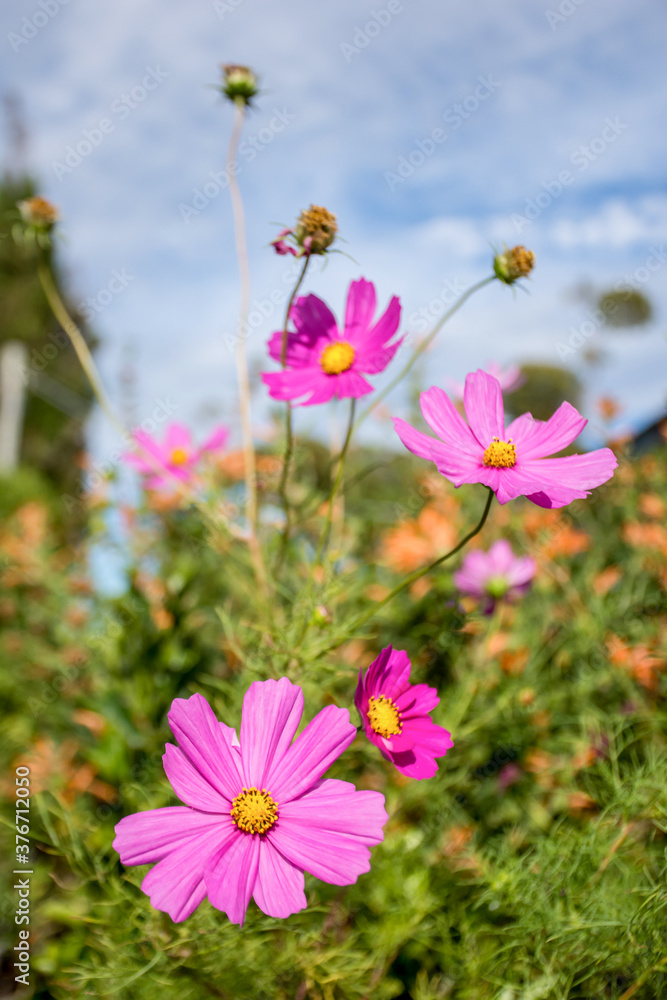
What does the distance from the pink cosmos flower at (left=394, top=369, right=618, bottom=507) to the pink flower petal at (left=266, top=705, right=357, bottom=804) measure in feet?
0.51

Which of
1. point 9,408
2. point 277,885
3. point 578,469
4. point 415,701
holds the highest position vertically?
point 9,408

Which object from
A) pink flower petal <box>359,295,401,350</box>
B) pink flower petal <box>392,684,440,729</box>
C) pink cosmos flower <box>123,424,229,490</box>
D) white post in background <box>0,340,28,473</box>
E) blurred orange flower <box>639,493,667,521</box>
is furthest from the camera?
white post in background <box>0,340,28,473</box>

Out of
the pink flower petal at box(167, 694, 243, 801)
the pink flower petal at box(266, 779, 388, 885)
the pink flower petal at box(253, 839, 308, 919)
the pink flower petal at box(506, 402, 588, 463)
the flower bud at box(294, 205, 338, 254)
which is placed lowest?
the pink flower petal at box(253, 839, 308, 919)

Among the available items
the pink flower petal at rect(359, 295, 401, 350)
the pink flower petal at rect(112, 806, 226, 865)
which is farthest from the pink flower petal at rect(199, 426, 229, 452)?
the pink flower petal at rect(112, 806, 226, 865)

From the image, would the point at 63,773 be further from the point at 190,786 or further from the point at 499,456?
the point at 499,456

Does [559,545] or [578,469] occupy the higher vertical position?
[559,545]

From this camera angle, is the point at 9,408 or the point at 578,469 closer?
the point at 578,469

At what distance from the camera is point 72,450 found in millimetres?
8836

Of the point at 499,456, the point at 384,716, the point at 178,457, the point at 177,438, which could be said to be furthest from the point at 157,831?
the point at 177,438

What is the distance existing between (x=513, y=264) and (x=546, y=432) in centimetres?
14

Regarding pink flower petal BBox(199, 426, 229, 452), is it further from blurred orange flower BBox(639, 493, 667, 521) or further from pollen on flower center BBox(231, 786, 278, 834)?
blurred orange flower BBox(639, 493, 667, 521)

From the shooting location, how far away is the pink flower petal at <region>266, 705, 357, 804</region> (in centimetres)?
39

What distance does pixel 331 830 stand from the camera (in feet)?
1.26

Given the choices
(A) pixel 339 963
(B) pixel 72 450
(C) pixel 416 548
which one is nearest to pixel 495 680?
(C) pixel 416 548
